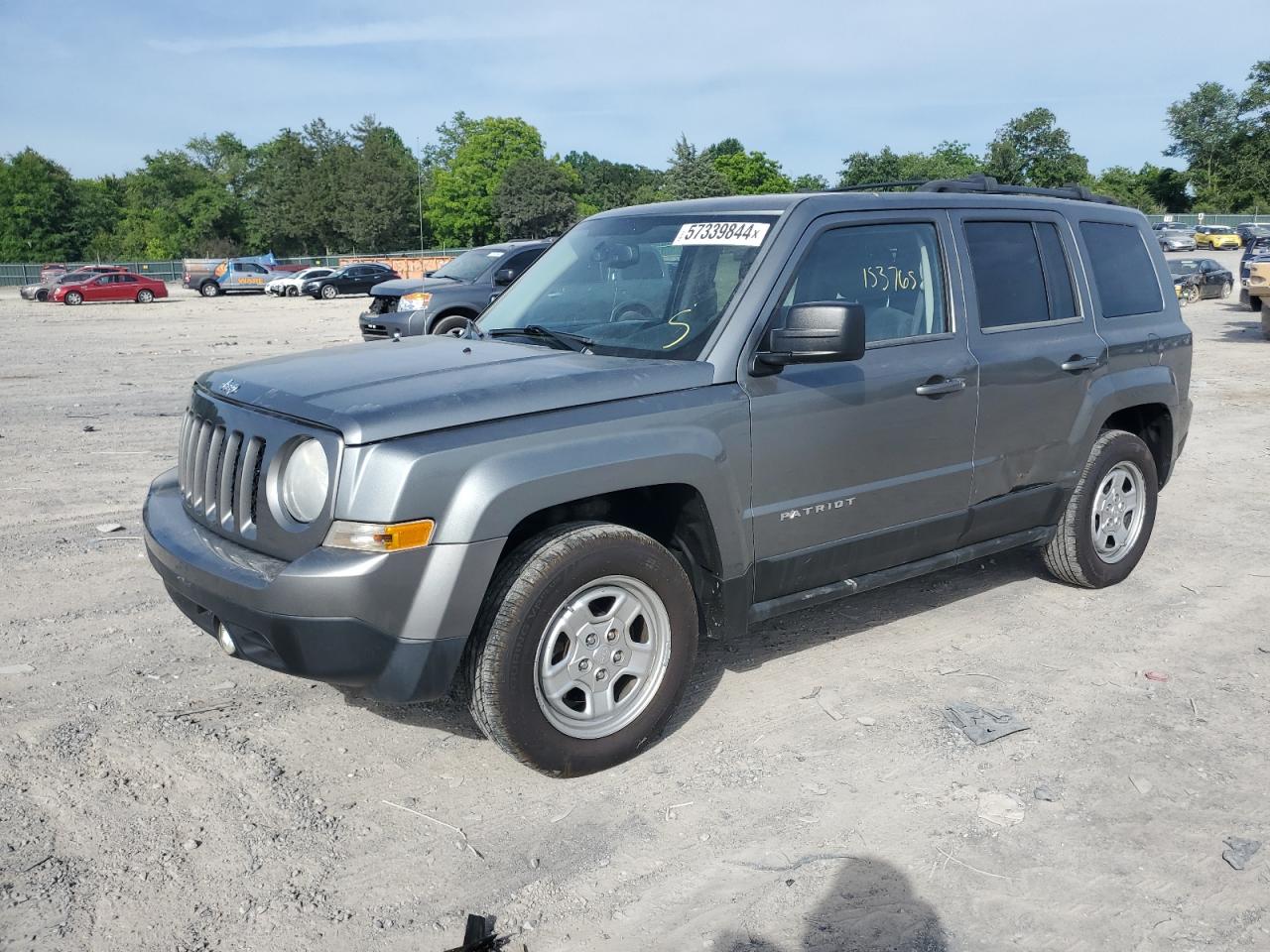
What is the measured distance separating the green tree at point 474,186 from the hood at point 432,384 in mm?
97123

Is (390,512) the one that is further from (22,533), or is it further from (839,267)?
(22,533)

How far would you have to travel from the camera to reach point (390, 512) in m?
3.22

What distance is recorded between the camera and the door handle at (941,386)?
449cm

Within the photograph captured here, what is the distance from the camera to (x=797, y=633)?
522cm

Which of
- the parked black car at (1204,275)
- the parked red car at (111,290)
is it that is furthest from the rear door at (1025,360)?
the parked red car at (111,290)

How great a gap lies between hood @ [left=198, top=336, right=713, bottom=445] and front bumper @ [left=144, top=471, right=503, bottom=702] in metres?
0.39

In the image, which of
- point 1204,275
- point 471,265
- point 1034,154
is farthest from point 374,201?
point 471,265

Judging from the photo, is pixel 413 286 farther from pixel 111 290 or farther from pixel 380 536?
pixel 111 290

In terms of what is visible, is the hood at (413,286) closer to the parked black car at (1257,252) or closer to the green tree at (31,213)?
the parked black car at (1257,252)

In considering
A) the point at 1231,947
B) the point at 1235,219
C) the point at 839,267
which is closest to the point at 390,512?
the point at 839,267

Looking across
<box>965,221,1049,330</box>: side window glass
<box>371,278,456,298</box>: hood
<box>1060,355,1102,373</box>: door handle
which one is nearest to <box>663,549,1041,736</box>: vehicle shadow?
<box>1060,355,1102,373</box>: door handle

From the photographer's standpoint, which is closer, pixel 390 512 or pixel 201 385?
pixel 390 512

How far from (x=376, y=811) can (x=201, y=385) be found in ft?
5.74

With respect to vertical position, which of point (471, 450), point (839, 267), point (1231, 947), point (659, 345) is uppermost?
point (839, 267)
